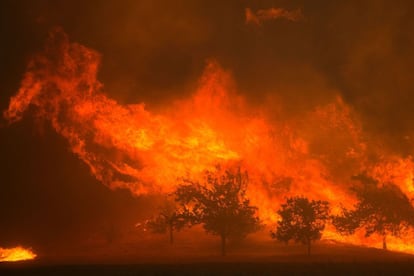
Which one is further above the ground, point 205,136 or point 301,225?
point 205,136

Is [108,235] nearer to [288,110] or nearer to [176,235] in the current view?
[176,235]

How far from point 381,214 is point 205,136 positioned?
101ft

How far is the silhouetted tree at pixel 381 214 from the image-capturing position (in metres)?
61.2

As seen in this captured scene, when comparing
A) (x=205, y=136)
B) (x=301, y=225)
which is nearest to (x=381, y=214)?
(x=301, y=225)

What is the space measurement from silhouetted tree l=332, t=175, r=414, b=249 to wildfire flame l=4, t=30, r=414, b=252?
7.12m

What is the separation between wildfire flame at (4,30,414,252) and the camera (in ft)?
243

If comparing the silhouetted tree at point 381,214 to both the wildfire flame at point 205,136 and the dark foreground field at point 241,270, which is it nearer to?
the wildfire flame at point 205,136

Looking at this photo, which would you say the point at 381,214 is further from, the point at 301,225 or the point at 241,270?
the point at 241,270

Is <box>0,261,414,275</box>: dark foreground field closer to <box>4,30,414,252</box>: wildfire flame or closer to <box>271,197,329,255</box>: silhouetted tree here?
<box>271,197,329,255</box>: silhouetted tree

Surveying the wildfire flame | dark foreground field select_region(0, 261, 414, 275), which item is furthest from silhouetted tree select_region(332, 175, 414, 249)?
dark foreground field select_region(0, 261, 414, 275)

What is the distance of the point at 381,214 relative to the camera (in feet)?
202

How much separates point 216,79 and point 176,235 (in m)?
28.9

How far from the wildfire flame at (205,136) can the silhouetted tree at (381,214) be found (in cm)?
712

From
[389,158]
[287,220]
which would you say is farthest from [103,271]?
[389,158]
